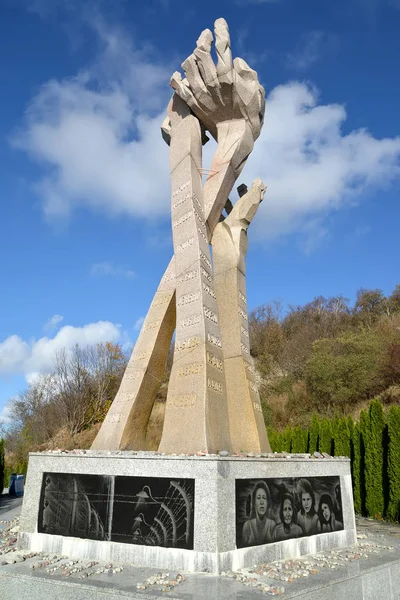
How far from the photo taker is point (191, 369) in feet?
22.4

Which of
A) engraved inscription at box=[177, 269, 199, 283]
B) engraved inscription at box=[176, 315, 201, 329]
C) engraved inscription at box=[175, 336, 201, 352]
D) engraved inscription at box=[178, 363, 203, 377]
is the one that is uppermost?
engraved inscription at box=[177, 269, 199, 283]

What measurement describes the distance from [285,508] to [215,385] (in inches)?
75.2

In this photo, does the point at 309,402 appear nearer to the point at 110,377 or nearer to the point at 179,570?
the point at 110,377

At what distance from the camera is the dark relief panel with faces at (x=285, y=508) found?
16.6ft

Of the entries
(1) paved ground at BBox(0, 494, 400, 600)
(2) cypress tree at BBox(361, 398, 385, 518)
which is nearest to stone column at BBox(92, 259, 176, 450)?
(1) paved ground at BBox(0, 494, 400, 600)

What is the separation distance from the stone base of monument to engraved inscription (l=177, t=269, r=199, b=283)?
3111 mm

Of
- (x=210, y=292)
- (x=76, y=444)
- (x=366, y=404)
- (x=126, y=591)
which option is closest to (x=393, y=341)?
(x=366, y=404)

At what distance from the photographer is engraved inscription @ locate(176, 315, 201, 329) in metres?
7.12

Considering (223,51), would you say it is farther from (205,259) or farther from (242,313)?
(242,313)

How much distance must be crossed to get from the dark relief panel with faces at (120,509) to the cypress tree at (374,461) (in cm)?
792

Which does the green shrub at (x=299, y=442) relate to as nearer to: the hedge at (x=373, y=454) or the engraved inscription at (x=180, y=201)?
the hedge at (x=373, y=454)

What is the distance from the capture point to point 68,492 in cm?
582

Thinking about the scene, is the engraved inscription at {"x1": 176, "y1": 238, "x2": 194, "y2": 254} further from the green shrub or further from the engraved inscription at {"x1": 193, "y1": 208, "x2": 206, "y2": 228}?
the green shrub

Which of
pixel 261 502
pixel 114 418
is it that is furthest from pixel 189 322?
pixel 261 502
